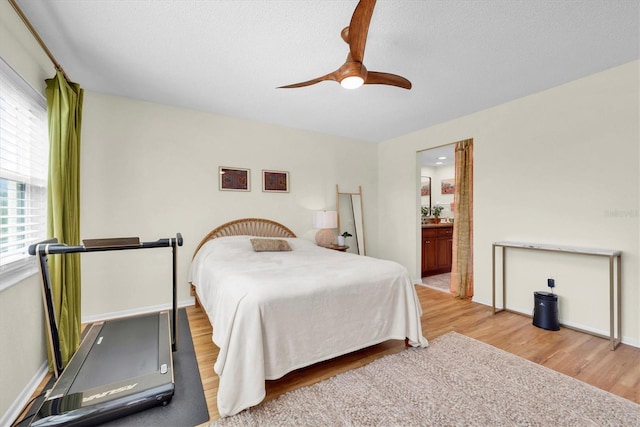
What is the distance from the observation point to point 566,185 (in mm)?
2965

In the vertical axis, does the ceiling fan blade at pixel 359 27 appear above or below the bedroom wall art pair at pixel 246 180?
above

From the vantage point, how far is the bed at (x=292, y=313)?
1.73m

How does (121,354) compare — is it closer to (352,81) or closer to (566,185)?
(352,81)

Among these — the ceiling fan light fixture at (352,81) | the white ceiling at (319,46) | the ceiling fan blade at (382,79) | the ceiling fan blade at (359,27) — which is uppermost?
the white ceiling at (319,46)

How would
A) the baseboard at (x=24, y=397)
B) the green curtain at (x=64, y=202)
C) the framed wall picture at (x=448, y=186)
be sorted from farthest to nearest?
the framed wall picture at (x=448, y=186) < the green curtain at (x=64, y=202) < the baseboard at (x=24, y=397)

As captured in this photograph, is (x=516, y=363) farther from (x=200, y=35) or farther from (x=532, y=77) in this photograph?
(x=200, y=35)

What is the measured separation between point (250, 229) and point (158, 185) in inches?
51.0

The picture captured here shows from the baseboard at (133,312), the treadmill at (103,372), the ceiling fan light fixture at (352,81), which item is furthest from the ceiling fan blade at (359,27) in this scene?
the baseboard at (133,312)

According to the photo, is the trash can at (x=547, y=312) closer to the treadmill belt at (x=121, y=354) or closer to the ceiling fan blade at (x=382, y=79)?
the ceiling fan blade at (x=382, y=79)

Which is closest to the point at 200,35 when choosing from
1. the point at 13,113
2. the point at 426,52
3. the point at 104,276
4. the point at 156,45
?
the point at 156,45

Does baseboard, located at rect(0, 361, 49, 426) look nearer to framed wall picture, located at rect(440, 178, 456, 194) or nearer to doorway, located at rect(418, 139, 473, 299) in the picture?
Result: doorway, located at rect(418, 139, 473, 299)

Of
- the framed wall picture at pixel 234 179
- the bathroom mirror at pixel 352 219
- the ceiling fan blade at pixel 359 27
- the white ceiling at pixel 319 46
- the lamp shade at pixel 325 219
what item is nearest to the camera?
the ceiling fan blade at pixel 359 27

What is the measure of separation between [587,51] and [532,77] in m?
0.46

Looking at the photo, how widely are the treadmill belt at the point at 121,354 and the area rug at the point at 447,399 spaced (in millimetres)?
760
